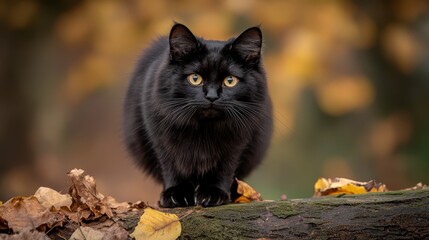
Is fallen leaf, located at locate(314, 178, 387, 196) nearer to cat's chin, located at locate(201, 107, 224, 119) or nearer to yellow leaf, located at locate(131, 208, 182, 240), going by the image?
cat's chin, located at locate(201, 107, 224, 119)

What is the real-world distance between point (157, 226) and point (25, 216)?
50 centimetres

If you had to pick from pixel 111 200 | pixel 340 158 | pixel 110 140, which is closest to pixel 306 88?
pixel 340 158

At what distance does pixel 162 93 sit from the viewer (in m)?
3.14

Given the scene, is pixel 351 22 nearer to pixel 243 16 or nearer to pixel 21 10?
pixel 243 16

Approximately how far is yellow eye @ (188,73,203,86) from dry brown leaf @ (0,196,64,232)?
849mm

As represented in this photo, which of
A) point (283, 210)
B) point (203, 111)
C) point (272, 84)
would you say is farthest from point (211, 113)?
point (272, 84)

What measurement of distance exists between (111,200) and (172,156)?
45 centimetres

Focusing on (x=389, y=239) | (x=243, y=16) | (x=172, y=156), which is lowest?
(x=389, y=239)

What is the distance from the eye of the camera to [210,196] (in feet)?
9.66

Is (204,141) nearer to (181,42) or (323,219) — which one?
(181,42)

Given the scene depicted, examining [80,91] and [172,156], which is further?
[80,91]

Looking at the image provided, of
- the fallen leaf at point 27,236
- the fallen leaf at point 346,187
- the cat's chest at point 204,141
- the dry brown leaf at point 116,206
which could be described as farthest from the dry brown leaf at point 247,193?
the fallen leaf at point 27,236

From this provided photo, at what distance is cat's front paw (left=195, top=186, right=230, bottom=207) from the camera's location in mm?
2905

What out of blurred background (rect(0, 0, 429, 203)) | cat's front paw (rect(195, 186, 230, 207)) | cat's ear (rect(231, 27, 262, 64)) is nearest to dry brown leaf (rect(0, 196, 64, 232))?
cat's front paw (rect(195, 186, 230, 207))
